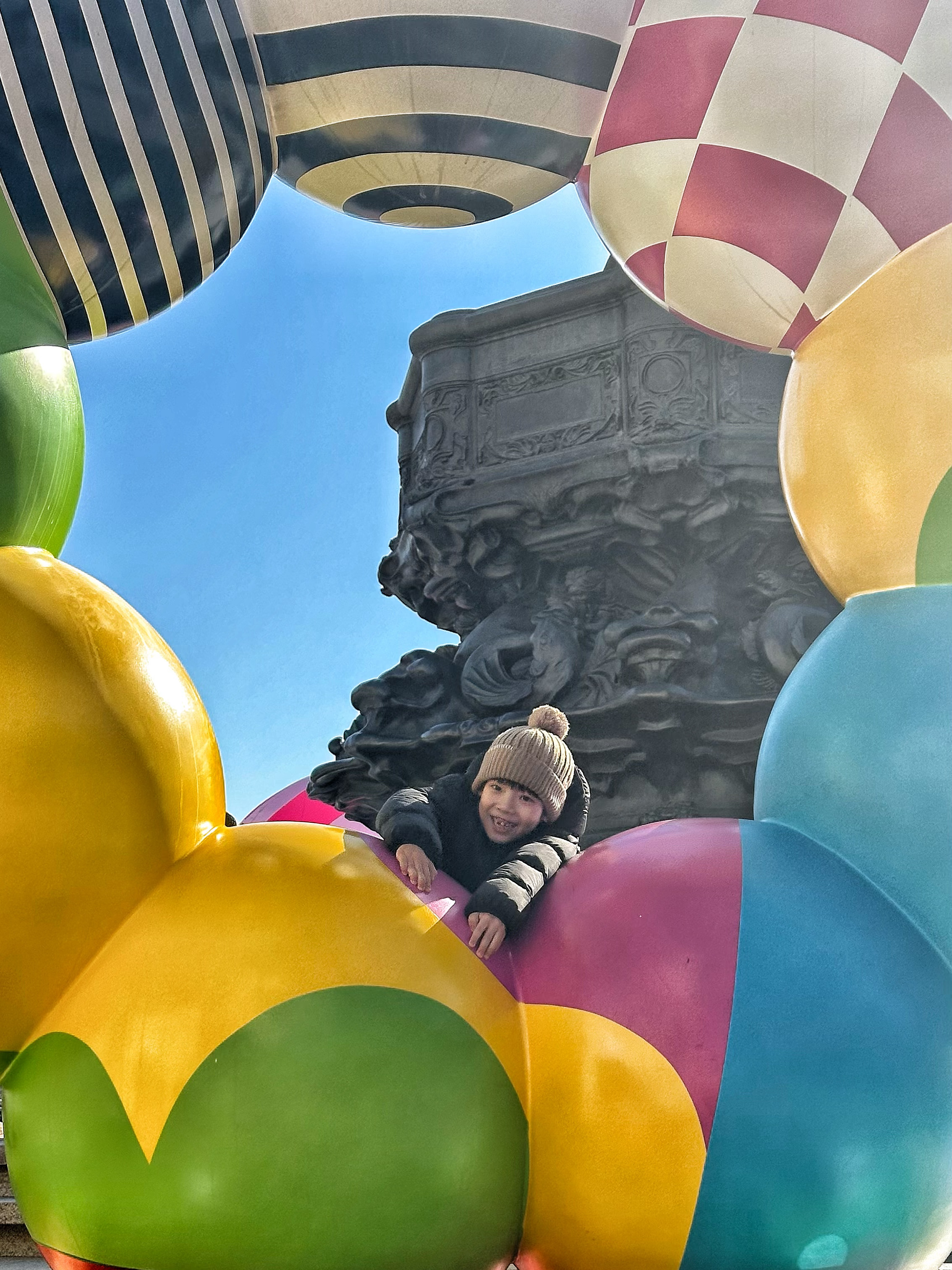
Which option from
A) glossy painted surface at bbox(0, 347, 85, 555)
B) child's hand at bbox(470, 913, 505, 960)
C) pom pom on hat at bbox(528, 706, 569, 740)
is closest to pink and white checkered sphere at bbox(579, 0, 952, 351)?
pom pom on hat at bbox(528, 706, 569, 740)

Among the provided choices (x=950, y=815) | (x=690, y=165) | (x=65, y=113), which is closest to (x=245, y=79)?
(x=65, y=113)

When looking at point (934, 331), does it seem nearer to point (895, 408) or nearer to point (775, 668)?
point (895, 408)

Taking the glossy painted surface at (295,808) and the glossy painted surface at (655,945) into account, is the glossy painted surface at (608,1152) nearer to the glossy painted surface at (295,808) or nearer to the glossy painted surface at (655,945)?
the glossy painted surface at (655,945)

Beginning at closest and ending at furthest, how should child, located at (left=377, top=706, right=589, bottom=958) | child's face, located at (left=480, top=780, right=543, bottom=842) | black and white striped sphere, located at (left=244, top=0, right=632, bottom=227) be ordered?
child, located at (left=377, top=706, right=589, bottom=958), child's face, located at (left=480, top=780, right=543, bottom=842), black and white striped sphere, located at (left=244, top=0, right=632, bottom=227)

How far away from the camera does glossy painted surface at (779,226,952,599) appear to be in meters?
2.21

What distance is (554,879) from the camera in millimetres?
2180

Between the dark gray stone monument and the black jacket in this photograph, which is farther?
the dark gray stone monument

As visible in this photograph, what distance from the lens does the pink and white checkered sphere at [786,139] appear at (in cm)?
239

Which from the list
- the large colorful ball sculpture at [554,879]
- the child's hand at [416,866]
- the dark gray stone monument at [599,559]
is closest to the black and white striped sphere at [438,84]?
the large colorful ball sculpture at [554,879]

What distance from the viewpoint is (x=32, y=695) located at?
6.44 feet

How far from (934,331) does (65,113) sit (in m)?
1.75

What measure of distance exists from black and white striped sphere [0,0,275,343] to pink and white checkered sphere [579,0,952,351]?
89 centimetres

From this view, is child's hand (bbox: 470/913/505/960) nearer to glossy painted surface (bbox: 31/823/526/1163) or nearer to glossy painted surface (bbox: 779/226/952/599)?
glossy painted surface (bbox: 31/823/526/1163)

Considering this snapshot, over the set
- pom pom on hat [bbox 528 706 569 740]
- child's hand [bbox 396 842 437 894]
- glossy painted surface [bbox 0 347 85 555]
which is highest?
glossy painted surface [bbox 0 347 85 555]
